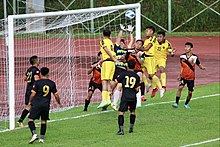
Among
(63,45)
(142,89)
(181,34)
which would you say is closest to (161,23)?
(181,34)

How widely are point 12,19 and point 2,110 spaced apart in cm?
348

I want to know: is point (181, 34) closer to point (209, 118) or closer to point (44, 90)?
point (209, 118)

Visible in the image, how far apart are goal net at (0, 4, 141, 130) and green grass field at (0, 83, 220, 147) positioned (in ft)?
4.22

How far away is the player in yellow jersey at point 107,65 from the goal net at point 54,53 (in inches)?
40.8

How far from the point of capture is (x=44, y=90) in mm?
14367

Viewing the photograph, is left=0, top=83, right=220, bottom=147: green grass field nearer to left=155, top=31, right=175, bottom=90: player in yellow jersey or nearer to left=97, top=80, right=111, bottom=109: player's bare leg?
left=97, top=80, right=111, bottom=109: player's bare leg

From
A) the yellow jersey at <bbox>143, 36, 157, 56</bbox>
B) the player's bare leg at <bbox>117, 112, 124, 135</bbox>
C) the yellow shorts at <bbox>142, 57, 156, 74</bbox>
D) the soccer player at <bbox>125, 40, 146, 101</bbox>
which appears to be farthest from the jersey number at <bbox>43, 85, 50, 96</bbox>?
the yellow shorts at <bbox>142, 57, 156, 74</bbox>

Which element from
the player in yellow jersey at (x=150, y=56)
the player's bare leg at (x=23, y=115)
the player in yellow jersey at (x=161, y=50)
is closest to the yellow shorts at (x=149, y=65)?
the player in yellow jersey at (x=150, y=56)

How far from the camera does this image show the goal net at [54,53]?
58.7 feet

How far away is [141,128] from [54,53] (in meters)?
9.39

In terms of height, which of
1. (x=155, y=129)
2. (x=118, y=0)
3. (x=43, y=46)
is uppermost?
(x=118, y=0)

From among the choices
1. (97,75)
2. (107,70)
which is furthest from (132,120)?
(97,75)

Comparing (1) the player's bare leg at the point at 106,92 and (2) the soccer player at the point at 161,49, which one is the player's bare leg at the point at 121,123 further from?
(2) the soccer player at the point at 161,49

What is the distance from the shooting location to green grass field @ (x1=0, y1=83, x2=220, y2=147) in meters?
14.6
